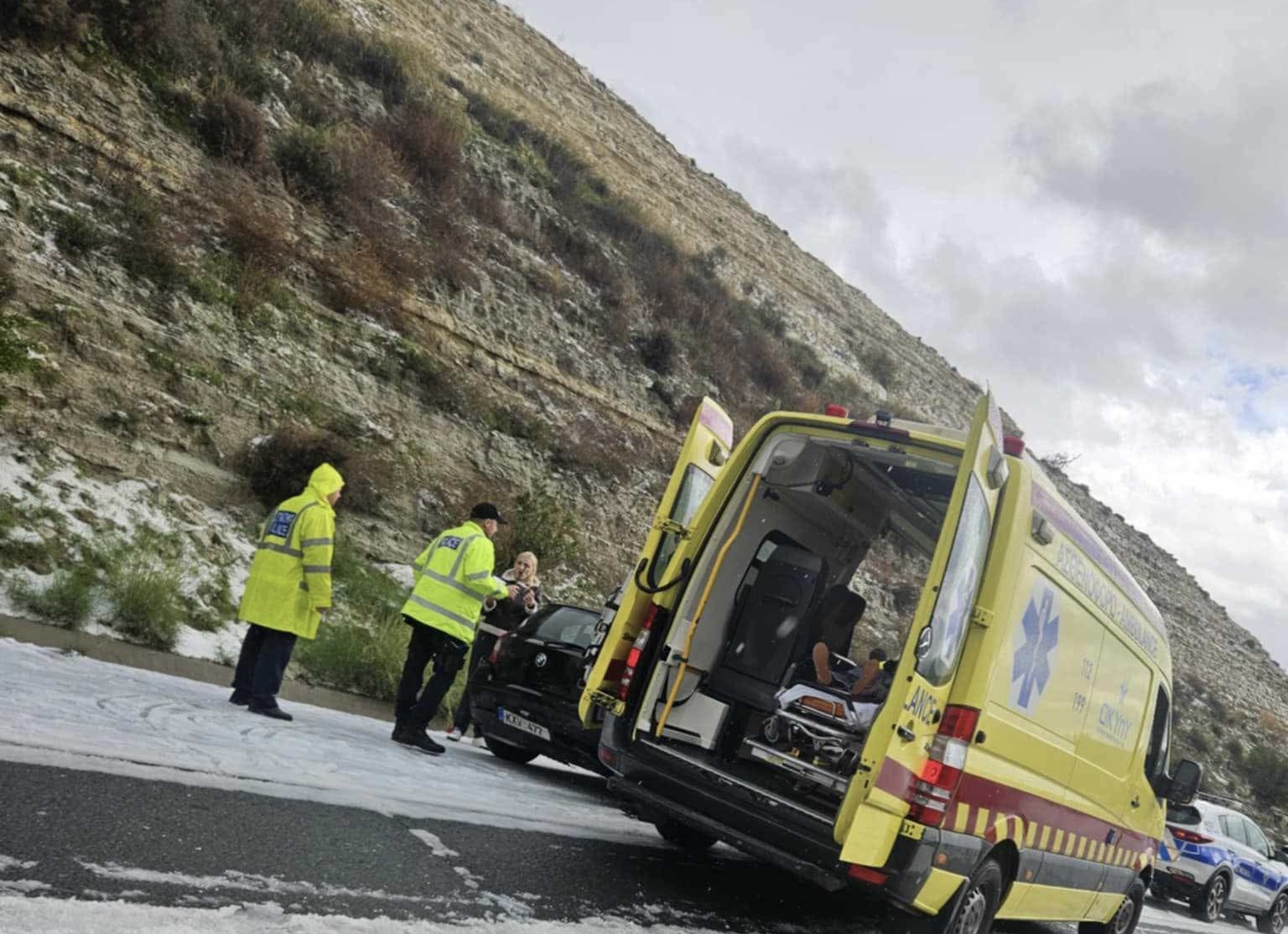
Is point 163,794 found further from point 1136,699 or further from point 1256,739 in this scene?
point 1256,739

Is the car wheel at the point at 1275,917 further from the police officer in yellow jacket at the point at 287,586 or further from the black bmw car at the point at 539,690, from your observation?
the police officer in yellow jacket at the point at 287,586

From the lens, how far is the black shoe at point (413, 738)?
8312 mm

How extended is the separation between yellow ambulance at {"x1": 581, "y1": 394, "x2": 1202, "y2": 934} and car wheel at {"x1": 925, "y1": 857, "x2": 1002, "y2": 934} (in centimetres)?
2

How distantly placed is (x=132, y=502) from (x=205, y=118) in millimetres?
7126

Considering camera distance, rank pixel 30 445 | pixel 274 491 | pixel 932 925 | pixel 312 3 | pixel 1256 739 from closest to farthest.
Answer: pixel 932 925
pixel 30 445
pixel 274 491
pixel 312 3
pixel 1256 739

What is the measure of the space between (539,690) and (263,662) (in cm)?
218

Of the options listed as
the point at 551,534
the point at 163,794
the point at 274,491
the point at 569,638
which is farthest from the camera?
the point at 551,534

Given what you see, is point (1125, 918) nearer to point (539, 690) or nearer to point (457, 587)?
point (539, 690)

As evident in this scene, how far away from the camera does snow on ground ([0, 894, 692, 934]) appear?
126 inches

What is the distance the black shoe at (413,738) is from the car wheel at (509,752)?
4.03 feet

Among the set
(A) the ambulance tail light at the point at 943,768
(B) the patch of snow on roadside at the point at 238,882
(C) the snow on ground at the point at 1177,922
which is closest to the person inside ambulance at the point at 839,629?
(A) the ambulance tail light at the point at 943,768

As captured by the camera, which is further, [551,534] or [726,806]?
[551,534]

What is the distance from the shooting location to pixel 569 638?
913 centimetres

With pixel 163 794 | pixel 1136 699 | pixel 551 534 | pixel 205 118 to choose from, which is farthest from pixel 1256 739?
pixel 163 794
